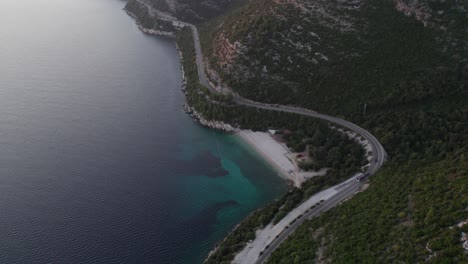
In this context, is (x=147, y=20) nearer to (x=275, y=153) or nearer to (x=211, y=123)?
(x=211, y=123)

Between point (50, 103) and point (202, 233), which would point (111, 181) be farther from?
point (50, 103)

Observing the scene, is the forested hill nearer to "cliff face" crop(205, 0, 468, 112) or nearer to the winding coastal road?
"cliff face" crop(205, 0, 468, 112)

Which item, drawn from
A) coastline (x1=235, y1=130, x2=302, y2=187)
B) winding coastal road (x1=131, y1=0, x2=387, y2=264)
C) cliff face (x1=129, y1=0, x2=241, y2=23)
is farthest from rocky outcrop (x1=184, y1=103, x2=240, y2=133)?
cliff face (x1=129, y1=0, x2=241, y2=23)

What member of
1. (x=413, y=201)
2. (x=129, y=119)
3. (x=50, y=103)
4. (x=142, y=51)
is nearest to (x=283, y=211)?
(x=413, y=201)

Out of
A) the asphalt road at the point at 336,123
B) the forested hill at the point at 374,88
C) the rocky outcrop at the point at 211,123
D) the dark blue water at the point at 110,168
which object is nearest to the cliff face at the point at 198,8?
the dark blue water at the point at 110,168

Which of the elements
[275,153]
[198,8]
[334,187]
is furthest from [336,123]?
[198,8]

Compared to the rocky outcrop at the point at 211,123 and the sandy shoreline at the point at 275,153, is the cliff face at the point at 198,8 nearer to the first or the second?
the rocky outcrop at the point at 211,123
